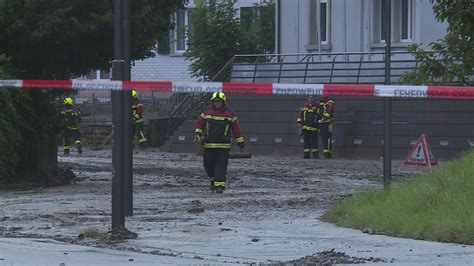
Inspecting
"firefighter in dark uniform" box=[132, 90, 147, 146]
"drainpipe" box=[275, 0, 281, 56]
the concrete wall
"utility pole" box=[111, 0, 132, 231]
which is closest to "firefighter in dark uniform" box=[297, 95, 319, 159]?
the concrete wall

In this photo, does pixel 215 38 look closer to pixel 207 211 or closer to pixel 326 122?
pixel 326 122

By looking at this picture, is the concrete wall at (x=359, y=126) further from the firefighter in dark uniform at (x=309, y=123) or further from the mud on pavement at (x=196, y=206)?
the mud on pavement at (x=196, y=206)

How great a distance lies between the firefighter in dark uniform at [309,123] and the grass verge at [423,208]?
12149mm

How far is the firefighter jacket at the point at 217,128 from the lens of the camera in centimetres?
1672

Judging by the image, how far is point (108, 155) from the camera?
90.7 feet

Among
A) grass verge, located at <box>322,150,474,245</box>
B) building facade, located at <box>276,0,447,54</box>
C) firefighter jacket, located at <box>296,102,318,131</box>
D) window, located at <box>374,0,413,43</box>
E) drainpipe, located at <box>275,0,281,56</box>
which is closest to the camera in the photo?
grass verge, located at <box>322,150,474,245</box>

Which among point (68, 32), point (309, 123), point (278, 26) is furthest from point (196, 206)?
point (278, 26)

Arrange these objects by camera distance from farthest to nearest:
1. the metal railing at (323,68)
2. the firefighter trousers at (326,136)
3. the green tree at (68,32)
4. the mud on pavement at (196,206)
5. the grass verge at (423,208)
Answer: the metal railing at (323,68), the firefighter trousers at (326,136), the green tree at (68,32), the mud on pavement at (196,206), the grass verge at (423,208)

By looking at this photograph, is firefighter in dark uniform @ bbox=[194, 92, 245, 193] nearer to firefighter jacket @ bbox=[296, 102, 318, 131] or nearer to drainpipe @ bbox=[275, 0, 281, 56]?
firefighter jacket @ bbox=[296, 102, 318, 131]

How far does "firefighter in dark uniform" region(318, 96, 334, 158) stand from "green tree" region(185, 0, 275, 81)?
871cm

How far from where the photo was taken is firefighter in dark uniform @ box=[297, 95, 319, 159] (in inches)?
1014

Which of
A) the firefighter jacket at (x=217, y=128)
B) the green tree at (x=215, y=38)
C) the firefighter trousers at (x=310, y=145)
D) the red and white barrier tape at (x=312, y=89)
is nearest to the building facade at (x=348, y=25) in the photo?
the green tree at (x=215, y=38)

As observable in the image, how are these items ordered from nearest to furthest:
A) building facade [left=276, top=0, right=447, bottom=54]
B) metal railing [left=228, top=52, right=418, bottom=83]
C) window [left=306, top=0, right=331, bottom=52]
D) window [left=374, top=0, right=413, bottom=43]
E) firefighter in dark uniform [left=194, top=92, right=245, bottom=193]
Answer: firefighter in dark uniform [left=194, top=92, right=245, bottom=193]
metal railing [left=228, top=52, right=418, bottom=83]
building facade [left=276, top=0, right=447, bottom=54]
window [left=374, top=0, right=413, bottom=43]
window [left=306, top=0, right=331, bottom=52]

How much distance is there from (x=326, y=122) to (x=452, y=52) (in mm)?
11912
